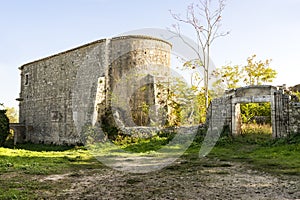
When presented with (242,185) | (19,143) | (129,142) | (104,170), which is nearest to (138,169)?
(104,170)

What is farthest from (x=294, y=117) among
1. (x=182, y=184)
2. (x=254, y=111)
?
(x=182, y=184)

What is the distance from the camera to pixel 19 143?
2016 cm

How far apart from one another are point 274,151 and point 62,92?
12.7 metres

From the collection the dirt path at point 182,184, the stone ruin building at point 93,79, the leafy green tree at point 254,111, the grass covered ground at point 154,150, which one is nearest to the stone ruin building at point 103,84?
the stone ruin building at point 93,79

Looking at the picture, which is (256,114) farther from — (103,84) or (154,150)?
(103,84)

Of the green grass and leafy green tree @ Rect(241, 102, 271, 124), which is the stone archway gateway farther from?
leafy green tree @ Rect(241, 102, 271, 124)

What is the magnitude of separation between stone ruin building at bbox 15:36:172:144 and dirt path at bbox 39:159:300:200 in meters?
8.60

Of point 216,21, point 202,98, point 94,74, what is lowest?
point 202,98

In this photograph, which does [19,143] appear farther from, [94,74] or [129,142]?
[129,142]

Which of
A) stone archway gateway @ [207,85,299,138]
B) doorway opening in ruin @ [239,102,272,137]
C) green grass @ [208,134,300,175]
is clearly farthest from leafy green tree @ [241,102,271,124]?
green grass @ [208,134,300,175]

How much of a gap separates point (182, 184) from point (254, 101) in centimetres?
724

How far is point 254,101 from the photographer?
11.1m

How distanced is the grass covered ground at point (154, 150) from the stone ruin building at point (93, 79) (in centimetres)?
319

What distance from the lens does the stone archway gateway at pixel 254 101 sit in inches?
409
